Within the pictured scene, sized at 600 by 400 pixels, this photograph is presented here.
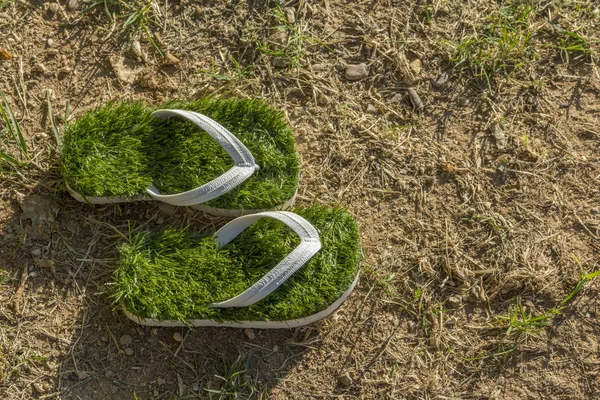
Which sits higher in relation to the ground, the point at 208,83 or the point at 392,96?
the point at 208,83

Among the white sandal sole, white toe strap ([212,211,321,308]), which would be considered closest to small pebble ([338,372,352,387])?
the white sandal sole

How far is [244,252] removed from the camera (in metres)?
2.70

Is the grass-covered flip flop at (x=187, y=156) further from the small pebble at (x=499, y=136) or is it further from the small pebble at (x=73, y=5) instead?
the small pebble at (x=499, y=136)

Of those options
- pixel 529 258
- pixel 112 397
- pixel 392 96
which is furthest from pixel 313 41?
pixel 112 397

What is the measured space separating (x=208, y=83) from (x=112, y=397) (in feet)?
4.40

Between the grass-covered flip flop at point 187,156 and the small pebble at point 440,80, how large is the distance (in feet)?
2.29

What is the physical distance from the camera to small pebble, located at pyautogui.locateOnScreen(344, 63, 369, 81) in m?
2.96

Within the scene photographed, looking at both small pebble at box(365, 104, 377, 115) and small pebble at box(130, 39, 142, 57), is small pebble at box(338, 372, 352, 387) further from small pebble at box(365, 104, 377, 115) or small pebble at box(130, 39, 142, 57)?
small pebble at box(130, 39, 142, 57)

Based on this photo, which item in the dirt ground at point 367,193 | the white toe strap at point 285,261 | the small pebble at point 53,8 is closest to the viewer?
the white toe strap at point 285,261

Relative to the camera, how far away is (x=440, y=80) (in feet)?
9.77

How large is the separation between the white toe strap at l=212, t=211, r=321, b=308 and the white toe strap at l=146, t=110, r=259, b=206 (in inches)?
6.5

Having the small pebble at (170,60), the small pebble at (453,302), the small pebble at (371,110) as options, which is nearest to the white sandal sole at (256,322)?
the small pebble at (453,302)

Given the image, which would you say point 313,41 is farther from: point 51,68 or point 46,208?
point 46,208

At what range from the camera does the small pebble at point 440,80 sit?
2.98 meters
